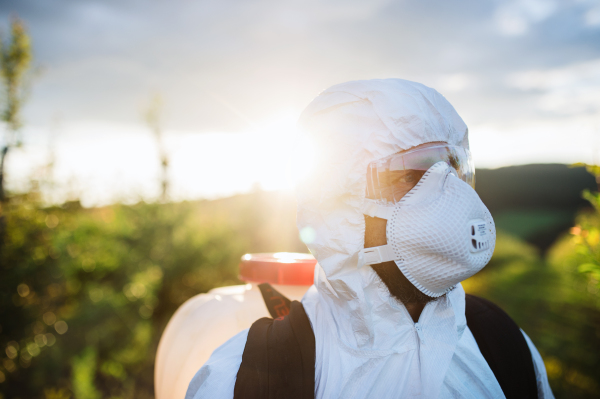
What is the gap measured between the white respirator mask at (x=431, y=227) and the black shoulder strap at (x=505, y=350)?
1.30 ft

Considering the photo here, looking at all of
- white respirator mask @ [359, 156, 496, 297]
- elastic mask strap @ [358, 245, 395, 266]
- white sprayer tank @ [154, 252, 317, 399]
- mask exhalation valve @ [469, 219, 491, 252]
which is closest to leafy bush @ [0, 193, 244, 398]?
white sprayer tank @ [154, 252, 317, 399]

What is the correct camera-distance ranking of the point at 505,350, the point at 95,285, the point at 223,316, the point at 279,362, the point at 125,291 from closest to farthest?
1. the point at 279,362
2. the point at 505,350
3. the point at 223,316
4. the point at 95,285
5. the point at 125,291

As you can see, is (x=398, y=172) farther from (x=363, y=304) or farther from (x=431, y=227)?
(x=363, y=304)

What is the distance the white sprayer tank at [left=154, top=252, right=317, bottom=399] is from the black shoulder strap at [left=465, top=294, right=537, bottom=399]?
34.2 inches

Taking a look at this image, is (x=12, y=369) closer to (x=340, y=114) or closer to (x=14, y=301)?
(x=14, y=301)

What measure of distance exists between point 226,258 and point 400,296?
262 inches

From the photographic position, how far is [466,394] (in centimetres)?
124

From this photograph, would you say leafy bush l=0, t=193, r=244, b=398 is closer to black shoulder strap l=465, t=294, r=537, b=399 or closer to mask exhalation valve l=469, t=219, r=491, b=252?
black shoulder strap l=465, t=294, r=537, b=399

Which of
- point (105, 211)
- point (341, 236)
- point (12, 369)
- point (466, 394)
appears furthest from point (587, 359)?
point (105, 211)

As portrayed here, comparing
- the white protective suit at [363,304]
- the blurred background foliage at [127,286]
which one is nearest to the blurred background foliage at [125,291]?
the blurred background foliage at [127,286]

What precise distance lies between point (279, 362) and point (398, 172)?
882 millimetres

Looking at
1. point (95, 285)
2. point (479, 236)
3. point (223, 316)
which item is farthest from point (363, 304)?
point (95, 285)

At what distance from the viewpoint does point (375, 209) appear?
1.31 metres

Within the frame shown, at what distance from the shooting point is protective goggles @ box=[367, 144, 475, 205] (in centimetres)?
130
